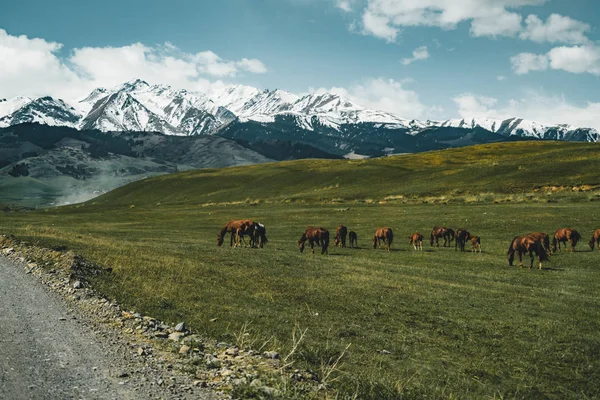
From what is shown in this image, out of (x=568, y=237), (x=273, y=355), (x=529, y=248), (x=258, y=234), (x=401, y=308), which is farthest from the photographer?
(x=258, y=234)

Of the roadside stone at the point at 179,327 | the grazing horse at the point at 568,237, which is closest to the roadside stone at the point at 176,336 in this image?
the roadside stone at the point at 179,327

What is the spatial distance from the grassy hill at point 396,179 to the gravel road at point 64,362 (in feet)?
226

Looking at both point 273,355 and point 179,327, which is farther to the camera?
point 179,327

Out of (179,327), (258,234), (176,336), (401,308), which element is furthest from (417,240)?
(176,336)

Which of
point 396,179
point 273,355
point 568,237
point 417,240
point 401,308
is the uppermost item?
point 396,179

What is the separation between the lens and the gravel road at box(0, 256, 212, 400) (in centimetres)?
760

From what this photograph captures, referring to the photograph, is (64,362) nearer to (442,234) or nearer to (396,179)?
(442,234)

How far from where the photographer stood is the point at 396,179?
318 ft

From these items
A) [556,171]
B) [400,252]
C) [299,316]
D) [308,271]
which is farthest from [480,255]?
[556,171]

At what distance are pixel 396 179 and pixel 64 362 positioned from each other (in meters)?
92.1

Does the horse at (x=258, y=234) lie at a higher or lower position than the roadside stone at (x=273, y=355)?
higher

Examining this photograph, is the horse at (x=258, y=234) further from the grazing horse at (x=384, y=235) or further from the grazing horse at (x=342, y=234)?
the grazing horse at (x=384, y=235)

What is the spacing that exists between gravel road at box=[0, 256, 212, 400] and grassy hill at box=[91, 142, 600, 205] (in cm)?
6874

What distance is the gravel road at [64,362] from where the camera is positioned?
24.9 feet
